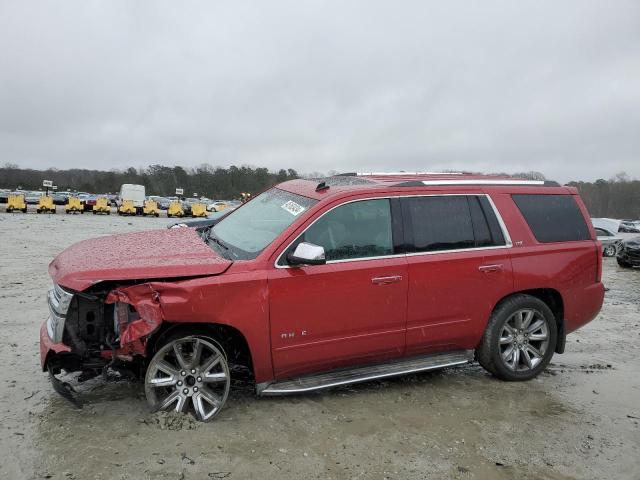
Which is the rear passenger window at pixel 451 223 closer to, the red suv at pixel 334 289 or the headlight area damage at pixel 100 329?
the red suv at pixel 334 289

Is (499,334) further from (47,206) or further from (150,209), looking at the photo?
(47,206)

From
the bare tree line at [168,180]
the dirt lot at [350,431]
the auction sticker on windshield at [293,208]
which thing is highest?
the bare tree line at [168,180]

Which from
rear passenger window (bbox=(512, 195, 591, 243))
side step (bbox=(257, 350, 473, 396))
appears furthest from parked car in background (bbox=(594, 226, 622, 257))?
side step (bbox=(257, 350, 473, 396))

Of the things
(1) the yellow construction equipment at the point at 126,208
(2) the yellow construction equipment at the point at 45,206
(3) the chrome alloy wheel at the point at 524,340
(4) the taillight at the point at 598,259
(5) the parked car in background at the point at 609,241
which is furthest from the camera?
(1) the yellow construction equipment at the point at 126,208

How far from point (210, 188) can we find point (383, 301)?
9800cm

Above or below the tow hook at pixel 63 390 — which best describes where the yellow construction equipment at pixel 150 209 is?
above

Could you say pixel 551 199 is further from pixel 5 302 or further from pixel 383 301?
pixel 5 302

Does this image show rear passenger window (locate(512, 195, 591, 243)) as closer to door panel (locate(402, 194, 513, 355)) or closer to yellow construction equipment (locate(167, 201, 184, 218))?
door panel (locate(402, 194, 513, 355))

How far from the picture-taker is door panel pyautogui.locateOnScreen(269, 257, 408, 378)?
3.94 meters

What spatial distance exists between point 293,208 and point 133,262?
1.42m

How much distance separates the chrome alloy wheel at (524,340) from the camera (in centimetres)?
491

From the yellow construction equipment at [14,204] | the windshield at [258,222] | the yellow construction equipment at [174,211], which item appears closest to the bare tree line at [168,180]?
the yellow construction equipment at [174,211]

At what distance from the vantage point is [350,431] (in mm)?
3840

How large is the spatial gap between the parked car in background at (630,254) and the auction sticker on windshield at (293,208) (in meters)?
14.1
